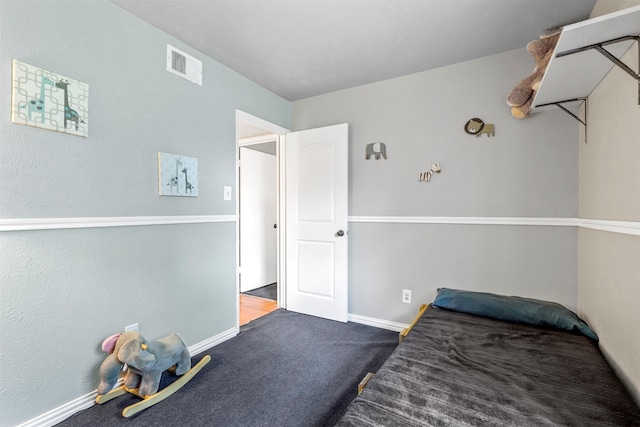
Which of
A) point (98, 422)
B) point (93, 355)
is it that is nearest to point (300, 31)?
point (93, 355)

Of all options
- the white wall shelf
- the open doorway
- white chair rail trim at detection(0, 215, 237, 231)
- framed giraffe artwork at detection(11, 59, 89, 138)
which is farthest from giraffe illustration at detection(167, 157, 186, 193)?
the white wall shelf

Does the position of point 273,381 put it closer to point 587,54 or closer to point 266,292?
point 266,292

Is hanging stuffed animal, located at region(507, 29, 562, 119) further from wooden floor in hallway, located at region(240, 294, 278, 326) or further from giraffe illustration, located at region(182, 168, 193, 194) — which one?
wooden floor in hallway, located at region(240, 294, 278, 326)

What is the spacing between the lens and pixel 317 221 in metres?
2.91

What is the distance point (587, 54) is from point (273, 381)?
2.43 meters

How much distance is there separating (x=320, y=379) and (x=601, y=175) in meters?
2.03

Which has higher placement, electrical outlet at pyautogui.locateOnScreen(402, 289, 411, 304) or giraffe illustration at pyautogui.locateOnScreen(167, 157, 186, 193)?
giraffe illustration at pyautogui.locateOnScreen(167, 157, 186, 193)

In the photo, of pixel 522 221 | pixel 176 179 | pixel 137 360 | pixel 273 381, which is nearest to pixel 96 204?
pixel 176 179

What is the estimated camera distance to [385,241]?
2646mm

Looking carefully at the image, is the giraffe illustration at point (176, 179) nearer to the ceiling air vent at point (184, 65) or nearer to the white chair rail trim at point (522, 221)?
the ceiling air vent at point (184, 65)

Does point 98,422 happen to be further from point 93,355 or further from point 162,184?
point 162,184

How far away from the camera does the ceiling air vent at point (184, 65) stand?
2002 millimetres

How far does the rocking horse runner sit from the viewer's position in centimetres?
153

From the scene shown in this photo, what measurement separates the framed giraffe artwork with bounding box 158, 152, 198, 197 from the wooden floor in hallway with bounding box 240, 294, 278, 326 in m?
1.46
